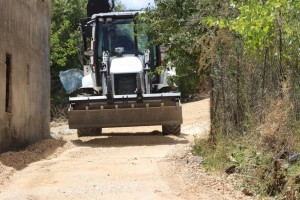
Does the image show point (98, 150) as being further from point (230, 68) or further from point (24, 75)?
point (230, 68)

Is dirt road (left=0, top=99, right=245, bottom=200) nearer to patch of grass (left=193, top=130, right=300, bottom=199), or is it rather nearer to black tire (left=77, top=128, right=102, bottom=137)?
patch of grass (left=193, top=130, right=300, bottom=199)

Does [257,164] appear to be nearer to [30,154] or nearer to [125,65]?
[30,154]

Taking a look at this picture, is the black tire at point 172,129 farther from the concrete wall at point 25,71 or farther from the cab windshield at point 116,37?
the concrete wall at point 25,71

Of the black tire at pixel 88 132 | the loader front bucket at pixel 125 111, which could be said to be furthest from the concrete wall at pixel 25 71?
the loader front bucket at pixel 125 111

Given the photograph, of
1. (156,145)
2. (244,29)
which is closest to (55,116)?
(156,145)

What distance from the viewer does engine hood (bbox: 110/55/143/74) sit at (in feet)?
53.9

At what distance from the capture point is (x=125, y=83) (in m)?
16.5

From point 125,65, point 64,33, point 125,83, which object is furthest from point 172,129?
point 64,33

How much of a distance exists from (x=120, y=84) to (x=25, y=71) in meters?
2.97

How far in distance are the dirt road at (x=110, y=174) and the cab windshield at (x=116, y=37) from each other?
308cm

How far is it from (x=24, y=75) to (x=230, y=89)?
568 centimetres

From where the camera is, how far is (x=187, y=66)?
1239 cm

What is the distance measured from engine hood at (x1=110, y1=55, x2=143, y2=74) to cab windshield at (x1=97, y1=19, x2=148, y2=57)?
1.01 ft

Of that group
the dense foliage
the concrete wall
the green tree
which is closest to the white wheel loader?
the concrete wall
